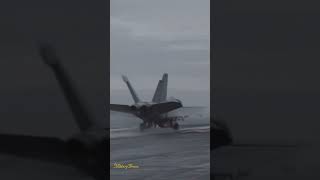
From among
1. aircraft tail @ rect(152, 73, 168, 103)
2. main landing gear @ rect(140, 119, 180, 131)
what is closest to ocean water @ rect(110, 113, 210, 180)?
main landing gear @ rect(140, 119, 180, 131)

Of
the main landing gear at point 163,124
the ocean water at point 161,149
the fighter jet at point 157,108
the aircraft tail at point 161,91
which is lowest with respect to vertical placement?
the ocean water at point 161,149

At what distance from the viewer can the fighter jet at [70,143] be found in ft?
8.45

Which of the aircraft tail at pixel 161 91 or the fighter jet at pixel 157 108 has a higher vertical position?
the aircraft tail at pixel 161 91

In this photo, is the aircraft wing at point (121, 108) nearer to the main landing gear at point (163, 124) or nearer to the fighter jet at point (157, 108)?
the fighter jet at point (157, 108)

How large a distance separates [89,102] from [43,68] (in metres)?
0.36

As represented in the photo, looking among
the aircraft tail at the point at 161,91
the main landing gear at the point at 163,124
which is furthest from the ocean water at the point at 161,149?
the aircraft tail at the point at 161,91

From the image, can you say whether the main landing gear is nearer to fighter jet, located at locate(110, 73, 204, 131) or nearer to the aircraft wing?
fighter jet, located at locate(110, 73, 204, 131)

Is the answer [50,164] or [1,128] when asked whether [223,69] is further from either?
[1,128]

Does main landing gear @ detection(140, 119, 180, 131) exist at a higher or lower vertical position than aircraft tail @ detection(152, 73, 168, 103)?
lower

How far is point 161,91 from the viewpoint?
2404 millimetres

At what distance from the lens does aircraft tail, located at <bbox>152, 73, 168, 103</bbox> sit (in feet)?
7.89

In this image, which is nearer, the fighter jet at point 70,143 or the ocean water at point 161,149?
the ocean water at point 161,149

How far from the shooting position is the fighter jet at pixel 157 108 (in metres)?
2.42

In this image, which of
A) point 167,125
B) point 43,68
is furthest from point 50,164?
point 167,125
